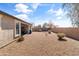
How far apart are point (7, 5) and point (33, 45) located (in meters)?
2.38

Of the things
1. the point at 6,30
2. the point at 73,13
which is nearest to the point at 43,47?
the point at 6,30

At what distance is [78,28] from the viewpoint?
928 cm

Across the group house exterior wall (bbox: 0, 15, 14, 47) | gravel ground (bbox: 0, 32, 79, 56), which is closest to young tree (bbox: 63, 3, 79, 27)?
gravel ground (bbox: 0, 32, 79, 56)

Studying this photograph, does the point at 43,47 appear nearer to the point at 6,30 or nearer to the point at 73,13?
the point at 6,30

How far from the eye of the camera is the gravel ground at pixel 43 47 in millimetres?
8641

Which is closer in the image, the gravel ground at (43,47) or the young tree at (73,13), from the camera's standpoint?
the gravel ground at (43,47)

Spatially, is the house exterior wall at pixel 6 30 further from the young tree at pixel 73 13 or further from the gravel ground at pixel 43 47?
the young tree at pixel 73 13

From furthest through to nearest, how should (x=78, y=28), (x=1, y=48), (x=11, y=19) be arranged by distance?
(x=11, y=19), (x=78, y=28), (x=1, y=48)

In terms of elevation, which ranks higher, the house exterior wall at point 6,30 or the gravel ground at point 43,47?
the house exterior wall at point 6,30

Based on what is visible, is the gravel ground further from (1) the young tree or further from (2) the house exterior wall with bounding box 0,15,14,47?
(1) the young tree

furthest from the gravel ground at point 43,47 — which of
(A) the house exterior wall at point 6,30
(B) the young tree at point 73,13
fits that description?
(B) the young tree at point 73,13

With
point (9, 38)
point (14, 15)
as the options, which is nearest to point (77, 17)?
point (14, 15)

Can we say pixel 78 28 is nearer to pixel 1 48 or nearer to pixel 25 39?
pixel 25 39

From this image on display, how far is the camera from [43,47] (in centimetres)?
910
